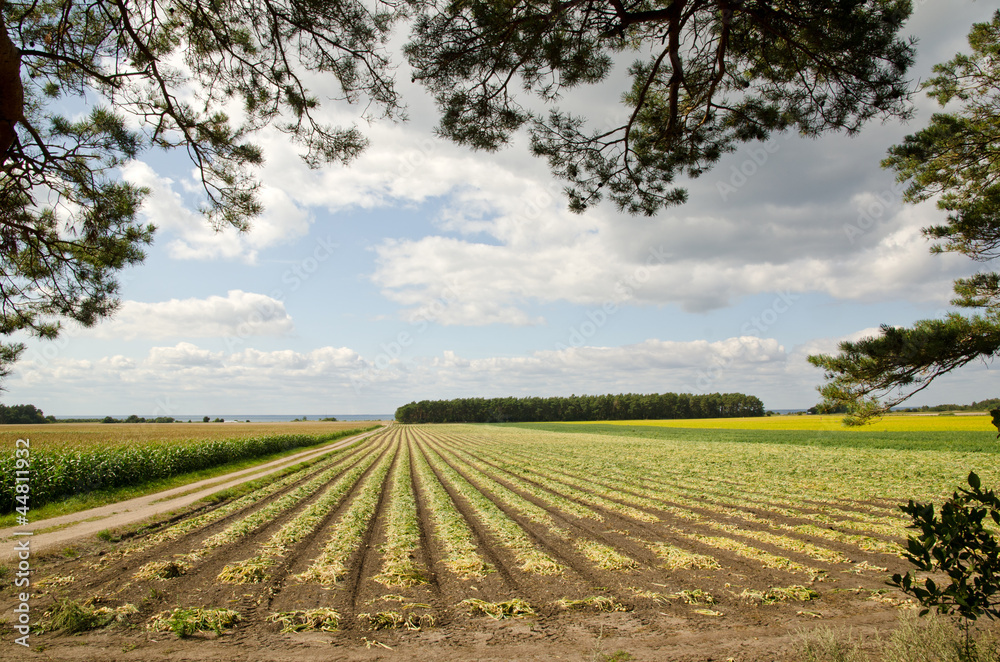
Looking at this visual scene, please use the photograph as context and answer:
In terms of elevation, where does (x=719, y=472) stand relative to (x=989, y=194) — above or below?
below

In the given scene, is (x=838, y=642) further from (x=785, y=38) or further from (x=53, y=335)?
(x=53, y=335)

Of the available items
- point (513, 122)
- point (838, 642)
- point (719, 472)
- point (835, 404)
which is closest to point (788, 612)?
point (838, 642)

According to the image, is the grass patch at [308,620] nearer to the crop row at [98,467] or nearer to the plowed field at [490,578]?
the plowed field at [490,578]

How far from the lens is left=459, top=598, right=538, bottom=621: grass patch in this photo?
14.5ft

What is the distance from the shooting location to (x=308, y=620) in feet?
14.0

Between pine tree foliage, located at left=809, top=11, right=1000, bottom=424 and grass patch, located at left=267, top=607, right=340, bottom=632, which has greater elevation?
pine tree foliage, located at left=809, top=11, right=1000, bottom=424

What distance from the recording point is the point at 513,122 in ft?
19.0

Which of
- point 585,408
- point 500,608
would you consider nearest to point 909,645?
point 500,608

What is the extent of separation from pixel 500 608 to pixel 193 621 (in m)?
3.07

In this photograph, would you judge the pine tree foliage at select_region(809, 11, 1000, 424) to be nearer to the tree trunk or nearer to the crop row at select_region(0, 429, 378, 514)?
the tree trunk

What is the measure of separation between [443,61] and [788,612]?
722 centimetres

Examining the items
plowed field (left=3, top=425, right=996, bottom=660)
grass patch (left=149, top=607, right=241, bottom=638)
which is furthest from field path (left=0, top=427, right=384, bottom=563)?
grass patch (left=149, top=607, right=241, bottom=638)

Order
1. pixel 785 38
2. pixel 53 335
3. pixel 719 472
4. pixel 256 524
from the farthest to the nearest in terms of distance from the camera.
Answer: pixel 719 472 → pixel 256 524 → pixel 53 335 → pixel 785 38

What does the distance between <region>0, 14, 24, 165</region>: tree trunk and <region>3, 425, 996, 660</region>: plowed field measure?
4.47m
